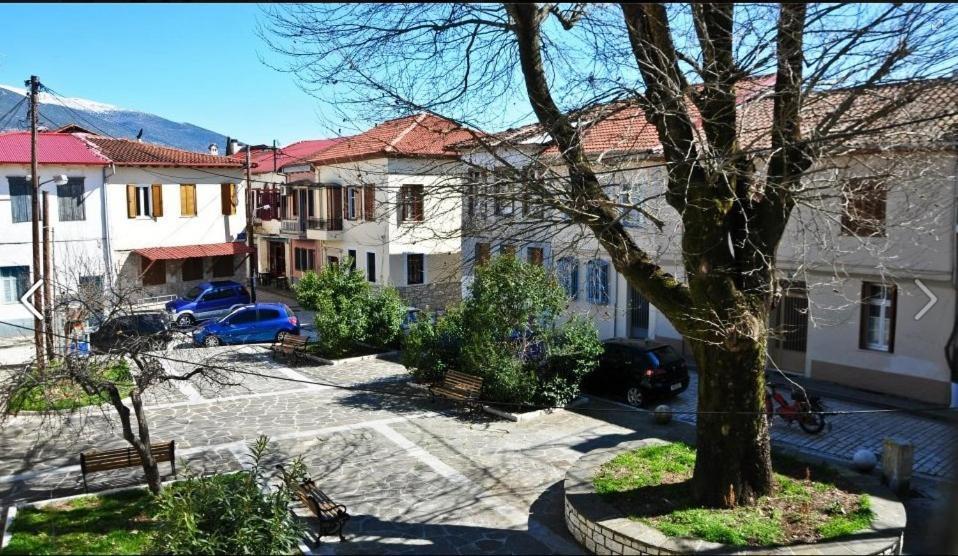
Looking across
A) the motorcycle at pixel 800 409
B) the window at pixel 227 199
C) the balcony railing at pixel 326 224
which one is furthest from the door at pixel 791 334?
the window at pixel 227 199

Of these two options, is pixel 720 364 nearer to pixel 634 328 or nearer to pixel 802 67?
pixel 802 67

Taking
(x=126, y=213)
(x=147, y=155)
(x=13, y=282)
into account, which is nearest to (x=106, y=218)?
(x=126, y=213)

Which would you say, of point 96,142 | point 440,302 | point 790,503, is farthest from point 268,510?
point 96,142

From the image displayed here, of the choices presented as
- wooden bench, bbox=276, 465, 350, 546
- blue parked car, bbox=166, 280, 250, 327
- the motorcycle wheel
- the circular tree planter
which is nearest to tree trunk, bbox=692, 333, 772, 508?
the circular tree planter

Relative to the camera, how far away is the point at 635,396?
1628cm

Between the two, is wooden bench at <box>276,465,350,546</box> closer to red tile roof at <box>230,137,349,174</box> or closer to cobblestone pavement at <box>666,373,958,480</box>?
cobblestone pavement at <box>666,373,958,480</box>

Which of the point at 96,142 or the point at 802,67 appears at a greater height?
the point at 96,142

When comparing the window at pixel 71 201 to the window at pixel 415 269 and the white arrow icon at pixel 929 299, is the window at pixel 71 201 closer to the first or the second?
the window at pixel 415 269

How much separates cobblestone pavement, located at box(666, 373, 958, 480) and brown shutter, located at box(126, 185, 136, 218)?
2476cm

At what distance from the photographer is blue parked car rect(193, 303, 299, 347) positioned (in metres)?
23.8

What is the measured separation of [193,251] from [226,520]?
88.0 ft

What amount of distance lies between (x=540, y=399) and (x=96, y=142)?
26.5m

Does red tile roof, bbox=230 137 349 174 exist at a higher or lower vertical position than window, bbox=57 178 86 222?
higher

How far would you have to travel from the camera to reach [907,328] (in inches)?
659
